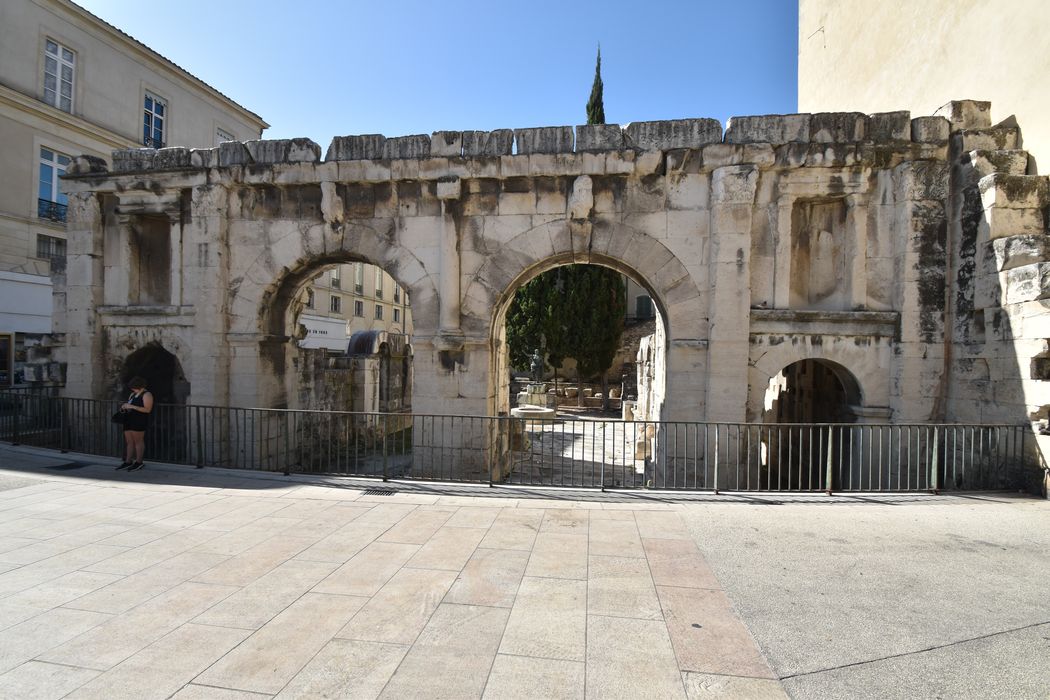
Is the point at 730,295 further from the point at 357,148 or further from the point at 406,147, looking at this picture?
the point at 357,148

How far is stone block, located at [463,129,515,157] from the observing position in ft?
28.2

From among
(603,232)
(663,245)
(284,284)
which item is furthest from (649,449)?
(284,284)

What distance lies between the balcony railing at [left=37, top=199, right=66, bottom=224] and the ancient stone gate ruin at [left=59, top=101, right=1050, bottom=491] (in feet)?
38.7

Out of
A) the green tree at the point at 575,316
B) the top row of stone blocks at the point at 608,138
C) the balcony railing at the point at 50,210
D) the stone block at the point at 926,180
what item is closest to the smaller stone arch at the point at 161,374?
the top row of stone blocks at the point at 608,138

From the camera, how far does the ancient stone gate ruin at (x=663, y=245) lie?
7617mm

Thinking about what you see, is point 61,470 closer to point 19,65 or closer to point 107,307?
point 107,307

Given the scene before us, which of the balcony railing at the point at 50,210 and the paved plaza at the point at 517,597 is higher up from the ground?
the balcony railing at the point at 50,210

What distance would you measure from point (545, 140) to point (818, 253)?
16.5ft

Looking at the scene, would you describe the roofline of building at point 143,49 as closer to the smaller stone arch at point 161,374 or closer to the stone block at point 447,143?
the smaller stone arch at point 161,374

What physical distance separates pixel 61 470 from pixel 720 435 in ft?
32.4

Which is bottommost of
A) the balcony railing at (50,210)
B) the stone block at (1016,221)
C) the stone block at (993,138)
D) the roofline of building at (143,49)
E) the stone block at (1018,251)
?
the stone block at (1018,251)

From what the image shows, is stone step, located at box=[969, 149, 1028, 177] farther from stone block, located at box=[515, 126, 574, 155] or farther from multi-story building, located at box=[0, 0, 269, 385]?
multi-story building, located at box=[0, 0, 269, 385]

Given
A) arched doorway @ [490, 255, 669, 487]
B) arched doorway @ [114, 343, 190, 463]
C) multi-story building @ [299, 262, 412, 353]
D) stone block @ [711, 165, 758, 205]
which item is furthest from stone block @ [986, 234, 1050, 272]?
multi-story building @ [299, 262, 412, 353]

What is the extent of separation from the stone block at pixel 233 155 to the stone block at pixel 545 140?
199 inches
